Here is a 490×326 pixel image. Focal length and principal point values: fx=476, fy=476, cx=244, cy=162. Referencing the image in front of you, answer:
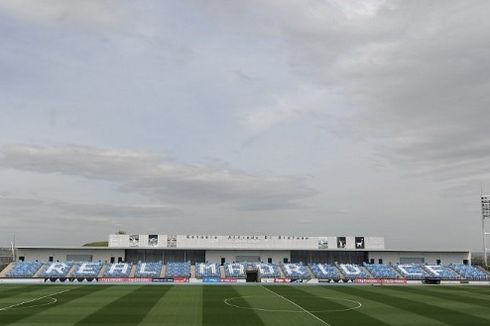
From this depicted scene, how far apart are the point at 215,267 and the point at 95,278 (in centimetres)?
2143

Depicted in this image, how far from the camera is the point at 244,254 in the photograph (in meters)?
94.8

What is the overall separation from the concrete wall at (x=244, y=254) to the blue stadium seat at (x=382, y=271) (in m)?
16.1

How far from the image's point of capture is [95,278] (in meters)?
80.8

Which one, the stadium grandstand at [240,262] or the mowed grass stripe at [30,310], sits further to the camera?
the stadium grandstand at [240,262]

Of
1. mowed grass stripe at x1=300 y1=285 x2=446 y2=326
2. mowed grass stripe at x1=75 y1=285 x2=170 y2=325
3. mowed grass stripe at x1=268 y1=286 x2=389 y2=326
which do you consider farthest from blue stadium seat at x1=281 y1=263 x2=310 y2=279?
mowed grass stripe at x1=300 y1=285 x2=446 y2=326

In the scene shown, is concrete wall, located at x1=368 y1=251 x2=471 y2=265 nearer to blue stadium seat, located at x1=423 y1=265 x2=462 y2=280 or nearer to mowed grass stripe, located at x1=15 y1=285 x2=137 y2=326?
blue stadium seat, located at x1=423 y1=265 x2=462 y2=280

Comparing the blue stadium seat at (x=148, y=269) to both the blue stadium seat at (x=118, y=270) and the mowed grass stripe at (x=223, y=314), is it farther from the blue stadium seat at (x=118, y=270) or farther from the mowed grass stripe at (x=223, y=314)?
the mowed grass stripe at (x=223, y=314)

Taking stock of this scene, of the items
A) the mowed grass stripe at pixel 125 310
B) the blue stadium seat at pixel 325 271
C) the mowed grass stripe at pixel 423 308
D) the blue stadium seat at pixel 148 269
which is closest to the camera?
the mowed grass stripe at pixel 125 310

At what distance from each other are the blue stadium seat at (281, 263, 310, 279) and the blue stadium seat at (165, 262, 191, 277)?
17761 millimetres

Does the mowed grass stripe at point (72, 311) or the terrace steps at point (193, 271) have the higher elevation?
the terrace steps at point (193, 271)

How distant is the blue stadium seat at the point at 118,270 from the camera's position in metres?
83.4

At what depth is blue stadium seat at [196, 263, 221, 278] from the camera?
85.1m

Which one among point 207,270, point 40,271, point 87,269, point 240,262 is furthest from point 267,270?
point 40,271

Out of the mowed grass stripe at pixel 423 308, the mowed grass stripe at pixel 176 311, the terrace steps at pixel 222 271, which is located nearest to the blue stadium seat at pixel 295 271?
the terrace steps at pixel 222 271
